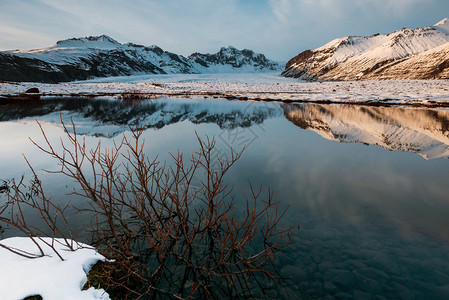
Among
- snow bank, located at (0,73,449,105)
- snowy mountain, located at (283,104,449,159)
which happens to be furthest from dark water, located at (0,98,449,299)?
snow bank, located at (0,73,449,105)

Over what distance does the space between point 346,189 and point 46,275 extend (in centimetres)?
664

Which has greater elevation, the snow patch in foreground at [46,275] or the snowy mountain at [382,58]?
the snowy mountain at [382,58]

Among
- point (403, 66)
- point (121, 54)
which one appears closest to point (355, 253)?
point (403, 66)

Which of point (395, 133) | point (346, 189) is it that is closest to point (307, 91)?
point (395, 133)

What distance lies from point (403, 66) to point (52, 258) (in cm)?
11870

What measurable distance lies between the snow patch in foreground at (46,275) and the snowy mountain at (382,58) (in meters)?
98.2

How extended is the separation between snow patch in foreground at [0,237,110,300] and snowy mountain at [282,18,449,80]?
98187 millimetres

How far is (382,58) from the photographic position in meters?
107

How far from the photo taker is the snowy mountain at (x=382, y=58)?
276 ft

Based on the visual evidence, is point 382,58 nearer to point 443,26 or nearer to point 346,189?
point 443,26

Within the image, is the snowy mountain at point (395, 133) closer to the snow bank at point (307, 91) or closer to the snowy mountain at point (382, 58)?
the snow bank at point (307, 91)

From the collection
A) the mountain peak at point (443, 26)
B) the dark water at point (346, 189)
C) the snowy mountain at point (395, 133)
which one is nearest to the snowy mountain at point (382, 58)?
the mountain peak at point (443, 26)

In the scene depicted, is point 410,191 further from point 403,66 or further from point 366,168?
point 403,66

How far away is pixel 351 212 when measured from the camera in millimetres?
5297
